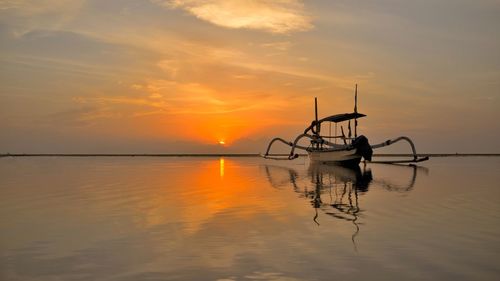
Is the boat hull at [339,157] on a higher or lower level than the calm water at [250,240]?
higher

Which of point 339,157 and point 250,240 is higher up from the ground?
point 339,157

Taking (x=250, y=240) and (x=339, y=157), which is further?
(x=339, y=157)

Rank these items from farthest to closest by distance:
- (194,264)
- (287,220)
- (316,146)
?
(316,146)
(287,220)
(194,264)

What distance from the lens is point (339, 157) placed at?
7519cm

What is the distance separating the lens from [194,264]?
1139 cm

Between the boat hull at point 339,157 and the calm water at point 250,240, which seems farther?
the boat hull at point 339,157

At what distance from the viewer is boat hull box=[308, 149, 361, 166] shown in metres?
71.3

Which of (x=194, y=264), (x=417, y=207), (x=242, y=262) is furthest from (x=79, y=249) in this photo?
(x=417, y=207)

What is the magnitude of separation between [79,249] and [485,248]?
11.2 meters

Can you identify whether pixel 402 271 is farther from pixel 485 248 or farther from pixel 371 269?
pixel 485 248

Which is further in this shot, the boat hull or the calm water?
the boat hull

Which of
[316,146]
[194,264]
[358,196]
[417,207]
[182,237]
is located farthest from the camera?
[316,146]

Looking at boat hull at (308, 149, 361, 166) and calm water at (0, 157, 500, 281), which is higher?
boat hull at (308, 149, 361, 166)

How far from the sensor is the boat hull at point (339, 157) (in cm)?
7131
